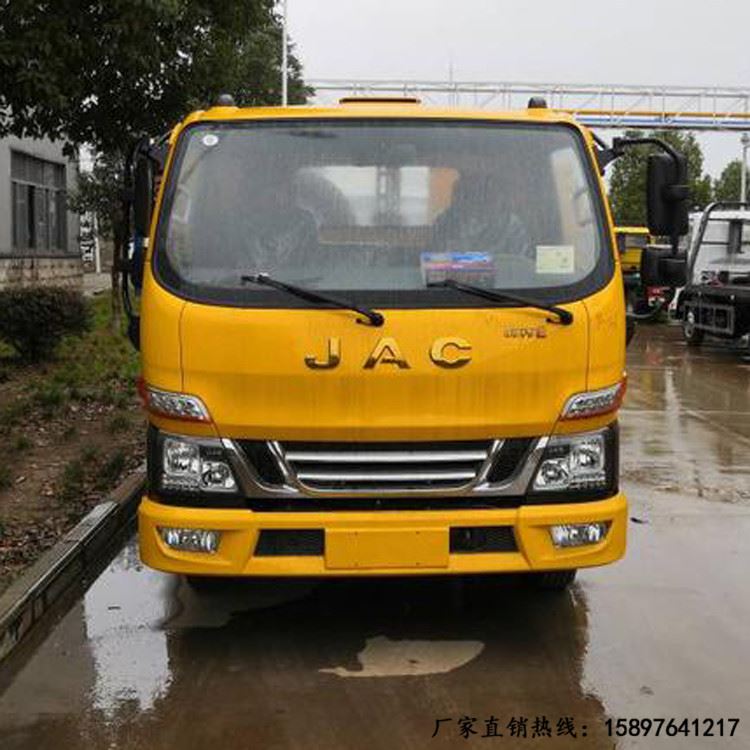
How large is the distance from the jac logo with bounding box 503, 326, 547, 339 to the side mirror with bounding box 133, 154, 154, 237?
172cm

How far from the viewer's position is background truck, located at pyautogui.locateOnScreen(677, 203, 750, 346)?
55.8ft

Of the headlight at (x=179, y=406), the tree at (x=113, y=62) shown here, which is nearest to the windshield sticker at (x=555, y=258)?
the headlight at (x=179, y=406)

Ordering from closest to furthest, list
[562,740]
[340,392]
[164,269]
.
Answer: [562,740], [340,392], [164,269]

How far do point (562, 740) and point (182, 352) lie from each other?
2.03 meters

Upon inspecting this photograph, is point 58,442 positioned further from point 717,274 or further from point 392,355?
point 717,274

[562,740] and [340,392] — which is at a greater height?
[340,392]

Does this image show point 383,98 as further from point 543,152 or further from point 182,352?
point 182,352

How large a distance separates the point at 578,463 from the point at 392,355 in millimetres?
905

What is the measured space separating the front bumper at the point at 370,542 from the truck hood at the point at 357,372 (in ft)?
1.06

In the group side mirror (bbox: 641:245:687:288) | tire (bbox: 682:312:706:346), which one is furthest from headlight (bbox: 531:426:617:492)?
tire (bbox: 682:312:706:346)

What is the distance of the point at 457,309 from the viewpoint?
4125 millimetres

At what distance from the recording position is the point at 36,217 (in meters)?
22.7

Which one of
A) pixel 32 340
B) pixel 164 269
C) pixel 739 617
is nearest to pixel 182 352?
pixel 164 269

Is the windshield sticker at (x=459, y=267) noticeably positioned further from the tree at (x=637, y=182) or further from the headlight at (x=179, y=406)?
the tree at (x=637, y=182)
